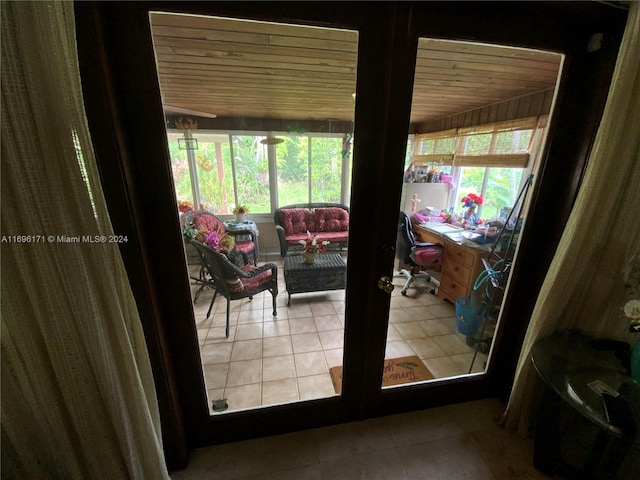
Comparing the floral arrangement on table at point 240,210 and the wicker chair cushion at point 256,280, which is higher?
the floral arrangement on table at point 240,210

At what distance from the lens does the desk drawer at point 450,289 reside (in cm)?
251

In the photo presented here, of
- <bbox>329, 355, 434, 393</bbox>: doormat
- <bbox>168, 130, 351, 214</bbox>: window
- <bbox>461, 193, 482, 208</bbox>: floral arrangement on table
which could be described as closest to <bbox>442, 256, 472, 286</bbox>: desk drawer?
<bbox>461, 193, 482, 208</bbox>: floral arrangement on table

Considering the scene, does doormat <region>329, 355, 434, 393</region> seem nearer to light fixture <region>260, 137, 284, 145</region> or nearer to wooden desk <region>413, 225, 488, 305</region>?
wooden desk <region>413, 225, 488, 305</region>

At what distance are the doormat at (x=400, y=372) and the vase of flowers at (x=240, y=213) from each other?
1709mm

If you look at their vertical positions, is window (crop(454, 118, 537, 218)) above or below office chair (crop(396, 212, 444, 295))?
above

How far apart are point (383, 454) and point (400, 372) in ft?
1.88

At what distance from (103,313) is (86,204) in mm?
329

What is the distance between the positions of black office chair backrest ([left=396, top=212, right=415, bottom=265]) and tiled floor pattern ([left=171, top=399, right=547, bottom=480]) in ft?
4.88

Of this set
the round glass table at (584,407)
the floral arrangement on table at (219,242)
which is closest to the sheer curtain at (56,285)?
the floral arrangement on table at (219,242)

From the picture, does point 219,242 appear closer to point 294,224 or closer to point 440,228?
point 294,224

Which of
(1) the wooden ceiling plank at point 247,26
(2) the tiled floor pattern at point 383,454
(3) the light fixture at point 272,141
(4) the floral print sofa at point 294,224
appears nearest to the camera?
(1) the wooden ceiling plank at point 247,26

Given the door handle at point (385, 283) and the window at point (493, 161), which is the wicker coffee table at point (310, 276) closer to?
the door handle at point (385, 283)

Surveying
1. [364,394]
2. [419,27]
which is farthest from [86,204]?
[364,394]

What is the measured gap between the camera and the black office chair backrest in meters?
2.57
